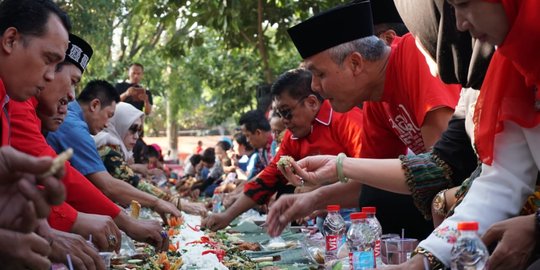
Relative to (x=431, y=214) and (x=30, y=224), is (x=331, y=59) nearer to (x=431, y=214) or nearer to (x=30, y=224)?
(x=431, y=214)

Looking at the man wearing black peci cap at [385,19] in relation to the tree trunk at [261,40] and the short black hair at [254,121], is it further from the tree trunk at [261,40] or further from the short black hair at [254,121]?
the tree trunk at [261,40]

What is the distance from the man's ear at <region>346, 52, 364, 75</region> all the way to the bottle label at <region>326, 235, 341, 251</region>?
0.91 m

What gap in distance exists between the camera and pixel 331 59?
3945 mm

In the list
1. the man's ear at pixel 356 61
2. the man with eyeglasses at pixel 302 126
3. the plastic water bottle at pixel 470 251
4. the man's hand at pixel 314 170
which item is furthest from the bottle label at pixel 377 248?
the man with eyeglasses at pixel 302 126

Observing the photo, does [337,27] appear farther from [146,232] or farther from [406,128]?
[146,232]

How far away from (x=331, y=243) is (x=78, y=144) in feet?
7.36

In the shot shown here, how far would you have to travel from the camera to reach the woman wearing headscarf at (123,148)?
6305 mm

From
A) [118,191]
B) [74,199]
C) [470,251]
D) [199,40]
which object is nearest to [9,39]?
[74,199]

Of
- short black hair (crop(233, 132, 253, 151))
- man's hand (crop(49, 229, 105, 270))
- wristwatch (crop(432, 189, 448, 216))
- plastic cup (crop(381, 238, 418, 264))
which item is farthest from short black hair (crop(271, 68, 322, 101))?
short black hair (crop(233, 132, 253, 151))

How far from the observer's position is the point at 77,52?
4734 millimetres

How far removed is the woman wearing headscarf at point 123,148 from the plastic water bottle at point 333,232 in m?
2.46

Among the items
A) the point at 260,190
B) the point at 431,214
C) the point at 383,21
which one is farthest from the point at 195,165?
the point at 431,214

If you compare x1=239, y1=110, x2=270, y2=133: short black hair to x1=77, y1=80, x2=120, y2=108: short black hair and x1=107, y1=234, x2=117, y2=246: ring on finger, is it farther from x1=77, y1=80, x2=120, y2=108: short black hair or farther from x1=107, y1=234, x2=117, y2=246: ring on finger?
x1=107, y1=234, x2=117, y2=246: ring on finger

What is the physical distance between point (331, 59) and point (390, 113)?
43 centimetres
